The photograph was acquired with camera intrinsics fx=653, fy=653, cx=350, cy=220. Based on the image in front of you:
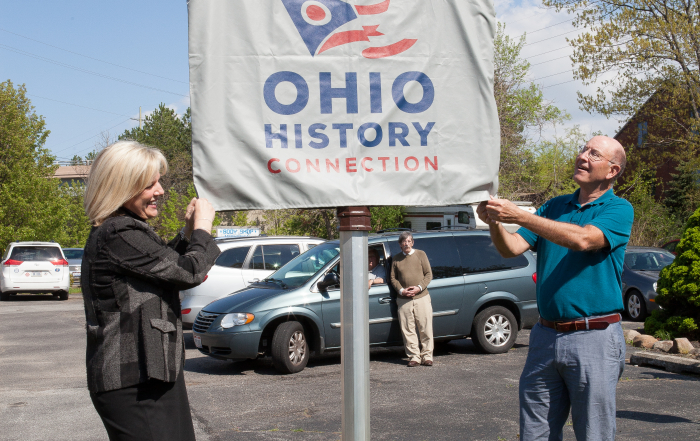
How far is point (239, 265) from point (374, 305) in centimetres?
352

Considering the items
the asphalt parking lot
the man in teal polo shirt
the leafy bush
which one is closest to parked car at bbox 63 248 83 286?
the asphalt parking lot

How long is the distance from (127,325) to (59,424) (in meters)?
4.51

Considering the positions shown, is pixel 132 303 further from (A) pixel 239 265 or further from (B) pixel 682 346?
(A) pixel 239 265

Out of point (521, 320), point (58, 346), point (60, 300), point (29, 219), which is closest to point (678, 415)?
point (521, 320)

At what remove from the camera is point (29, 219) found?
2825 centimetres

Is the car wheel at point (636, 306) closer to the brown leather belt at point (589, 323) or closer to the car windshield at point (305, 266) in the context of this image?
the car windshield at point (305, 266)

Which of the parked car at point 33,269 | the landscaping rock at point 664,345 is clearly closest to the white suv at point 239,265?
the landscaping rock at point 664,345

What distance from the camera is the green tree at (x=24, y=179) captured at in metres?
27.8

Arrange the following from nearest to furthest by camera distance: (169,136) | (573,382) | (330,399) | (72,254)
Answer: (573,382) < (330,399) < (72,254) < (169,136)

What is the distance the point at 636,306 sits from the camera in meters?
14.8

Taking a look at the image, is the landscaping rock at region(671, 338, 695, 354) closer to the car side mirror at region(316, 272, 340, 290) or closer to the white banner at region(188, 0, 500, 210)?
the car side mirror at region(316, 272, 340, 290)

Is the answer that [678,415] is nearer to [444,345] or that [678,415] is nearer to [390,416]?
[390,416]

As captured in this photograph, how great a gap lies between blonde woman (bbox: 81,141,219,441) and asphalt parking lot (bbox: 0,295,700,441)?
334cm

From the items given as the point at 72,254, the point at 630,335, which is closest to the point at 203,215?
the point at 630,335
